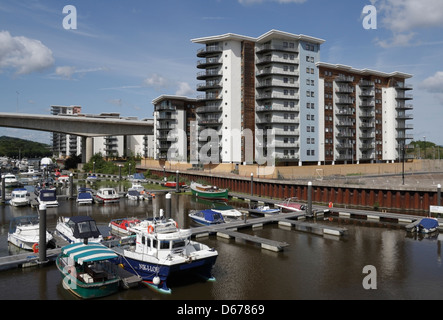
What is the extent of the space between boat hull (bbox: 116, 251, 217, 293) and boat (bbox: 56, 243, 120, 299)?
4.13 ft

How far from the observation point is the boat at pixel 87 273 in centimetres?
1970

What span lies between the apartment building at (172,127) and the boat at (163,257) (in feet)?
269

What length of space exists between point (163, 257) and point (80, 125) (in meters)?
99.1

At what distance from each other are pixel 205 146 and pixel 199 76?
17371 mm

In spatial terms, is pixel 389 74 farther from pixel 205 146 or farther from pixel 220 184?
pixel 220 184

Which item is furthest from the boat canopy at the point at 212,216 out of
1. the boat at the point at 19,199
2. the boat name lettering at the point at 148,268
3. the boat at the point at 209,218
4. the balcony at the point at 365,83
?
the balcony at the point at 365,83

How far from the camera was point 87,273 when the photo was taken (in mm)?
21172

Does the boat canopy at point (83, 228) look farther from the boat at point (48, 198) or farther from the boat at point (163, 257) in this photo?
the boat at point (48, 198)

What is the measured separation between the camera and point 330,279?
914 inches

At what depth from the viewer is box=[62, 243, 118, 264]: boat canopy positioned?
1997 cm

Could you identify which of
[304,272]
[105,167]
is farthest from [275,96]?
[304,272]

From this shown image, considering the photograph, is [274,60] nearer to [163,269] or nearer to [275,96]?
[275,96]

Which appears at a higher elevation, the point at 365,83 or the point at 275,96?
the point at 365,83
